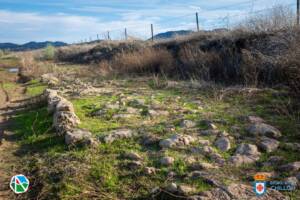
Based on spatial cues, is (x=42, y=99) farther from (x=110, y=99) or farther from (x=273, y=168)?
(x=273, y=168)

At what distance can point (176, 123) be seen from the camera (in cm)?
462

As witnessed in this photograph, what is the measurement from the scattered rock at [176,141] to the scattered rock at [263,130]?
31.3 inches

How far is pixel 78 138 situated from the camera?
4.14m

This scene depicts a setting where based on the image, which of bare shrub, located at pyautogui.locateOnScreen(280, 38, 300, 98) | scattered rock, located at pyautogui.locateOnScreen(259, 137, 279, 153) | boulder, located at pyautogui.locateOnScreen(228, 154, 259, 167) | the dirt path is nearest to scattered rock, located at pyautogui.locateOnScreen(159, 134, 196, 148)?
boulder, located at pyautogui.locateOnScreen(228, 154, 259, 167)

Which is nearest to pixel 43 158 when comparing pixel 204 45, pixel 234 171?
pixel 234 171

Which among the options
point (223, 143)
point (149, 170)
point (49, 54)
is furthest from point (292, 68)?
point (49, 54)

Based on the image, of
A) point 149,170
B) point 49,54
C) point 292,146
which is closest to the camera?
point 149,170

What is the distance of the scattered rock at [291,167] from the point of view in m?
3.13

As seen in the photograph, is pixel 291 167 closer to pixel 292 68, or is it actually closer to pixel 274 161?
pixel 274 161

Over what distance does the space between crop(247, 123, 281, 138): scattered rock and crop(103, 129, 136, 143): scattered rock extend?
152 centimetres

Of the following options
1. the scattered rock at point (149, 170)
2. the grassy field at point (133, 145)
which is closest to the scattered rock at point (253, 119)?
the grassy field at point (133, 145)

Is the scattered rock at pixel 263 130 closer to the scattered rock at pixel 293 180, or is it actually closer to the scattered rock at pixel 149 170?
the scattered rock at pixel 293 180

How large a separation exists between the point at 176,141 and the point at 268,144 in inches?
41.4

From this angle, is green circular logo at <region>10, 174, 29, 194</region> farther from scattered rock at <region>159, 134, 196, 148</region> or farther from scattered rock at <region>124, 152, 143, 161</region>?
scattered rock at <region>159, 134, 196, 148</region>
